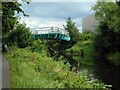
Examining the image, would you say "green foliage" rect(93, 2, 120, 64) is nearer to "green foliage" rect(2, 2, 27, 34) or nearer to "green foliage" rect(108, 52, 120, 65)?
"green foliage" rect(108, 52, 120, 65)

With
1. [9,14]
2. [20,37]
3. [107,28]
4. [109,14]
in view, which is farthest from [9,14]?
[107,28]

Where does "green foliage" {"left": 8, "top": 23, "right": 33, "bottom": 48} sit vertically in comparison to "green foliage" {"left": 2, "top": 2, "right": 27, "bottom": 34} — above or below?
below

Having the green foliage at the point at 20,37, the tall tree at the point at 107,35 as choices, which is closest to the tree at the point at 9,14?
the green foliage at the point at 20,37

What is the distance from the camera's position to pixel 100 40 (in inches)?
1742

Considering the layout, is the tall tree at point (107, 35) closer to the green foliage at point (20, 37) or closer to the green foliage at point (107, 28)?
the green foliage at point (107, 28)

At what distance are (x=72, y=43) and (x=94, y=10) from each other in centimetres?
3366

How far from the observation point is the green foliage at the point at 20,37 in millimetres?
37125

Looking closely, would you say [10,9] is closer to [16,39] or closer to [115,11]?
[16,39]

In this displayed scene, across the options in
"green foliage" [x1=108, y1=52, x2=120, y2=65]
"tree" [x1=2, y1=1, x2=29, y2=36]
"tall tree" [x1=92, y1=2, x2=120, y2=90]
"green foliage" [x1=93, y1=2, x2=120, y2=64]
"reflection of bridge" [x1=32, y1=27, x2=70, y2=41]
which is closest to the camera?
"tree" [x1=2, y1=1, x2=29, y2=36]

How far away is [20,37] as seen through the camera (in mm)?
37375

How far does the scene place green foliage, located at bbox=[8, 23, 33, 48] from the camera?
122ft

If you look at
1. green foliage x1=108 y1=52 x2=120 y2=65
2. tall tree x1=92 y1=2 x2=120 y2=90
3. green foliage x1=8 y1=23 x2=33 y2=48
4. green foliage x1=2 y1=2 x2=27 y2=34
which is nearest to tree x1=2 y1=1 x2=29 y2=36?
green foliage x1=2 y1=2 x2=27 y2=34

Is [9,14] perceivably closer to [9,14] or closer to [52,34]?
[9,14]

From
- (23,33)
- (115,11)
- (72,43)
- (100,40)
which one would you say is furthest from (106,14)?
(72,43)
